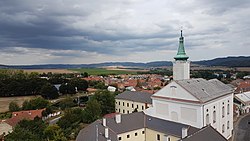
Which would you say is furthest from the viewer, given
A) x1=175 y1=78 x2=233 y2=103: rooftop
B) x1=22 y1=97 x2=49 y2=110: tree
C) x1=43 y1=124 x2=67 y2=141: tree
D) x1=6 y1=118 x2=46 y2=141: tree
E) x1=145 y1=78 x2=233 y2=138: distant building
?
x1=22 y1=97 x2=49 y2=110: tree

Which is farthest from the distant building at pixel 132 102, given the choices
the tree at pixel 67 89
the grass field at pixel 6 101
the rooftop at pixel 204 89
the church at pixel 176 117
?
the grass field at pixel 6 101

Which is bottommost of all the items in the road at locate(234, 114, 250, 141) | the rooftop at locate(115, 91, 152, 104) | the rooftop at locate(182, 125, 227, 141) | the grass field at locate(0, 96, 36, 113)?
the grass field at locate(0, 96, 36, 113)

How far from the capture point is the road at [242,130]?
32316mm

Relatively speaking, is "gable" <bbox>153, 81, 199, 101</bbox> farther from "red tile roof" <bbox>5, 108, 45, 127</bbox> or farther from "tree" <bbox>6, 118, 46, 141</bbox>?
"red tile roof" <bbox>5, 108, 45, 127</bbox>

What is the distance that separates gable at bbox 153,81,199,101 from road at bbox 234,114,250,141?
10689 mm

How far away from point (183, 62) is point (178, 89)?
278 inches

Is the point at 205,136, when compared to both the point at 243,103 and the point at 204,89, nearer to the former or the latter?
the point at 204,89

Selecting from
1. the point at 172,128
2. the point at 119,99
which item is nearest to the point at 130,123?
the point at 172,128

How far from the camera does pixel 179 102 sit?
29.2 meters

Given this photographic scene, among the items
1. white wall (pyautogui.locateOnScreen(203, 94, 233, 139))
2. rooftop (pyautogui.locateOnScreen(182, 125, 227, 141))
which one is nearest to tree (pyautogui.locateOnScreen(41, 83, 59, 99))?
white wall (pyautogui.locateOnScreen(203, 94, 233, 139))

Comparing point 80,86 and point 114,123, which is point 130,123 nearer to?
point 114,123

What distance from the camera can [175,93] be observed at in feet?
97.8

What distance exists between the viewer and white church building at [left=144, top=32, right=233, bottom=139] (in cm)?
2772

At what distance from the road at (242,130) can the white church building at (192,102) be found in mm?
1454
